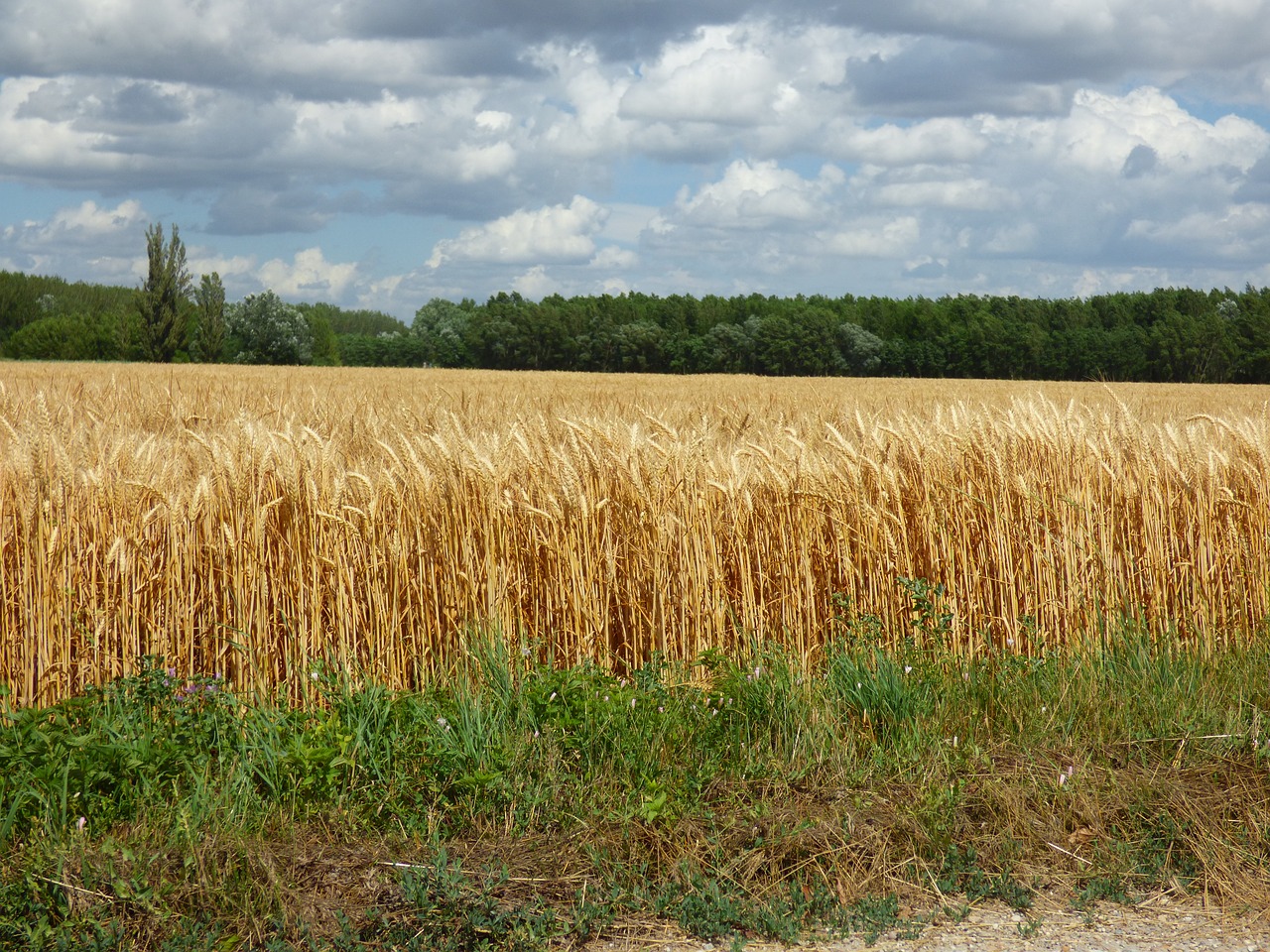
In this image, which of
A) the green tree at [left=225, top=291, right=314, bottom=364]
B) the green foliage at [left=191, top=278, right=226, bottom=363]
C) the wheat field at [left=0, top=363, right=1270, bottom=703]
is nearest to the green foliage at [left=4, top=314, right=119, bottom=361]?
the green tree at [left=225, top=291, right=314, bottom=364]

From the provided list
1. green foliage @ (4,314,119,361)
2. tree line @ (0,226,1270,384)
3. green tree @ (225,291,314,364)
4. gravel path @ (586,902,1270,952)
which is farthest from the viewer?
green foliage @ (4,314,119,361)

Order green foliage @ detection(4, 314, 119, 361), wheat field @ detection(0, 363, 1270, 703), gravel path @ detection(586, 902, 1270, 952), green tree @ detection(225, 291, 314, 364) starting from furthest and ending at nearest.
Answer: green foliage @ detection(4, 314, 119, 361) < green tree @ detection(225, 291, 314, 364) < wheat field @ detection(0, 363, 1270, 703) < gravel path @ detection(586, 902, 1270, 952)

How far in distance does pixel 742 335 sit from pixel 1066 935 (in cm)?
6924

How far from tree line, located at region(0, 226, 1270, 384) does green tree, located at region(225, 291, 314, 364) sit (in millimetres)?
101

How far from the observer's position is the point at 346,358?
305 feet

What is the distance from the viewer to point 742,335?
70812 mm

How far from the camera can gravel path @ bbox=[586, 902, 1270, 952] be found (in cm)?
263

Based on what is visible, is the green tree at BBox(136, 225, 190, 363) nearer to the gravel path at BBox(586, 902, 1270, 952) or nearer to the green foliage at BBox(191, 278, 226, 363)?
the green foliage at BBox(191, 278, 226, 363)

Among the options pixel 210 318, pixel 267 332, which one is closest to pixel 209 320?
pixel 210 318

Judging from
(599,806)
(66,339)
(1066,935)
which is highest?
(66,339)

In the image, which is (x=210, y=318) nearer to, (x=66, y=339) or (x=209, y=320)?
(x=209, y=320)

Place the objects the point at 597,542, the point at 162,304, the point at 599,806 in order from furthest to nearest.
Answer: the point at 162,304, the point at 597,542, the point at 599,806

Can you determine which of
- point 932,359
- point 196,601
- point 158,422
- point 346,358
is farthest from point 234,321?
point 196,601

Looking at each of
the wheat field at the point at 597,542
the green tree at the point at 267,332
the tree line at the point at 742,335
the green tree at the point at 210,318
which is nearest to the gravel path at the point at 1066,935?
the wheat field at the point at 597,542
